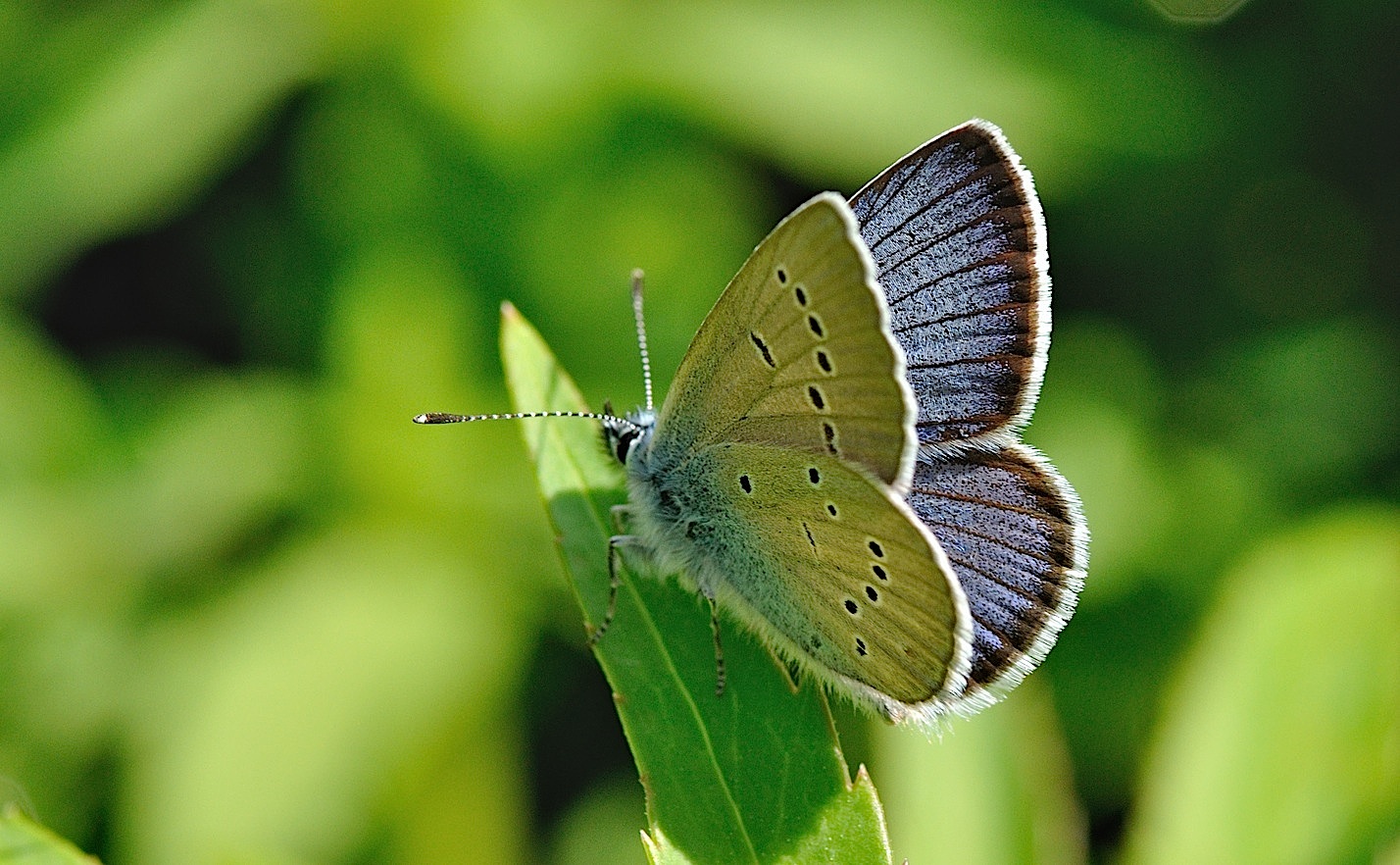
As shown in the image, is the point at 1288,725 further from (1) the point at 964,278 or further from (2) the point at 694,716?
(2) the point at 694,716

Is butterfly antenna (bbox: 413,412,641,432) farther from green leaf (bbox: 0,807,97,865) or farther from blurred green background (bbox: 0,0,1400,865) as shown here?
blurred green background (bbox: 0,0,1400,865)

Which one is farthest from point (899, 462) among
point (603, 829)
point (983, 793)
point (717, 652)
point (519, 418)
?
point (603, 829)

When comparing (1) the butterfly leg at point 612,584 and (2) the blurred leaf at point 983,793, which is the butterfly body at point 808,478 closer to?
(1) the butterfly leg at point 612,584

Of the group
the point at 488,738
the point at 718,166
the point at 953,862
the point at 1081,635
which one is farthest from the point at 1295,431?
the point at 488,738

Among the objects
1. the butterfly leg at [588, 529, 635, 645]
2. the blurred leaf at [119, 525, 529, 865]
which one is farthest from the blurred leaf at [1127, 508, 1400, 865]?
the blurred leaf at [119, 525, 529, 865]

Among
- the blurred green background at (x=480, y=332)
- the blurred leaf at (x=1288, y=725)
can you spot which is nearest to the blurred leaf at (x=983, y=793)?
the blurred leaf at (x=1288, y=725)

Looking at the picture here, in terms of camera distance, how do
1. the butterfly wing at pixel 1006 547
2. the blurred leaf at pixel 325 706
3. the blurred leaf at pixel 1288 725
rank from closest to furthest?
1. the butterfly wing at pixel 1006 547
2. the blurred leaf at pixel 1288 725
3. the blurred leaf at pixel 325 706

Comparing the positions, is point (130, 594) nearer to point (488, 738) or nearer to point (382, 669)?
point (382, 669)

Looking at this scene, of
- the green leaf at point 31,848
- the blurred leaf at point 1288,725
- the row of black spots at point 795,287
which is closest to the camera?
the green leaf at point 31,848
